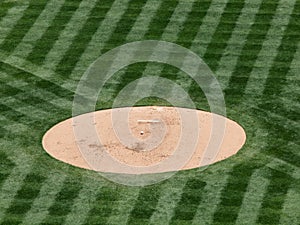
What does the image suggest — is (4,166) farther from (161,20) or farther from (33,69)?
(161,20)

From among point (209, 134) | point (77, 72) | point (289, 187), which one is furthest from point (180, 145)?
point (77, 72)

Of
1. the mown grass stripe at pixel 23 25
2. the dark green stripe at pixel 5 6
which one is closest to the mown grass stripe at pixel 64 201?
the mown grass stripe at pixel 23 25

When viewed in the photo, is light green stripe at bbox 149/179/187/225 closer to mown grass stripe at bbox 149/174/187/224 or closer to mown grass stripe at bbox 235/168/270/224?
mown grass stripe at bbox 149/174/187/224

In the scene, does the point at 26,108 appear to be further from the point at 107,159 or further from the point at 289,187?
the point at 289,187

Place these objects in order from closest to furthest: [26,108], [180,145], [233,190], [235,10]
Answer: [233,190] → [180,145] → [26,108] → [235,10]

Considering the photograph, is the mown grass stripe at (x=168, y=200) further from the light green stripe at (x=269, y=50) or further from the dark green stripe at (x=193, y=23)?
the dark green stripe at (x=193, y=23)

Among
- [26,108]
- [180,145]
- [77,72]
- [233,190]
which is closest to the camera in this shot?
[233,190]
